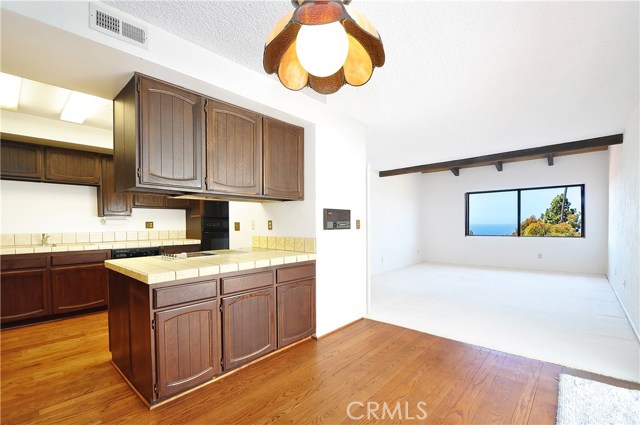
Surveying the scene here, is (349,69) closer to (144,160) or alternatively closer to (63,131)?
(144,160)

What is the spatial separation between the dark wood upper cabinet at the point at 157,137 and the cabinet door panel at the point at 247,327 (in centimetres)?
96

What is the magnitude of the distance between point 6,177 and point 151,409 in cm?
346

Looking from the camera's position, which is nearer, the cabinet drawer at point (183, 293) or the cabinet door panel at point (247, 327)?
the cabinet drawer at point (183, 293)

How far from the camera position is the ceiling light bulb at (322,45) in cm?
119

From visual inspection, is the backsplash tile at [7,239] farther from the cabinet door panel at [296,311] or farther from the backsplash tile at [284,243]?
the cabinet door panel at [296,311]

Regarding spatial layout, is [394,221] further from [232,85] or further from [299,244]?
[232,85]

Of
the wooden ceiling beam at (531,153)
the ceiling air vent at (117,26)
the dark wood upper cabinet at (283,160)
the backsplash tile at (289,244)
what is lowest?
the backsplash tile at (289,244)

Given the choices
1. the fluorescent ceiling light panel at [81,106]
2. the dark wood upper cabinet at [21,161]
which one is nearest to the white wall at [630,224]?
the fluorescent ceiling light panel at [81,106]

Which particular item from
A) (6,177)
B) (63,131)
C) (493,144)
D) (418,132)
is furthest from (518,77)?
(6,177)

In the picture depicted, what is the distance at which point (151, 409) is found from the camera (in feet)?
5.96

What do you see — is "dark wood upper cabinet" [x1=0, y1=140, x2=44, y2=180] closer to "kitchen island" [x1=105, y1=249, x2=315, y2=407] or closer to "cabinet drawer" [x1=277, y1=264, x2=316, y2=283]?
"kitchen island" [x1=105, y1=249, x2=315, y2=407]

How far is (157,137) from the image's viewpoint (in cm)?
195

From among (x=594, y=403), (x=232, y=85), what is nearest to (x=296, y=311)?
(x=232, y=85)

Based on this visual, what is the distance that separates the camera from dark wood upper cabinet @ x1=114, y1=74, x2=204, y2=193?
1878 mm
